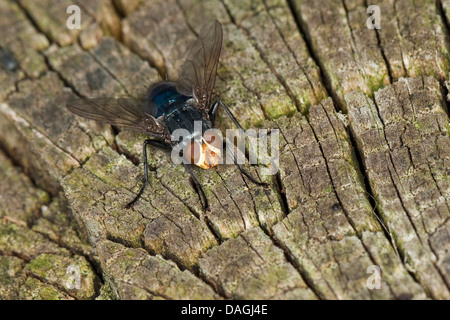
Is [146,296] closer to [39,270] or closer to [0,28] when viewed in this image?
[39,270]

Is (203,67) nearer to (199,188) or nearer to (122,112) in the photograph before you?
(122,112)

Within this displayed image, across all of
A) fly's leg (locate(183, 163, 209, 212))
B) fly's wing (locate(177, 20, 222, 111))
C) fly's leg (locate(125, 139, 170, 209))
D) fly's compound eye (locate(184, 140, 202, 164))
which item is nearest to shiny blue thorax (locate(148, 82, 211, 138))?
fly's wing (locate(177, 20, 222, 111))

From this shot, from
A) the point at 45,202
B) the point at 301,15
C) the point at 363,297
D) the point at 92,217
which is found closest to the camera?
the point at 363,297

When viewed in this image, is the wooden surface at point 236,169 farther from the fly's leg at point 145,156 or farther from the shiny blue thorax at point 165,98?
the shiny blue thorax at point 165,98

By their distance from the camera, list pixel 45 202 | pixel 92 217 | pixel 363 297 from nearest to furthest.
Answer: pixel 363 297
pixel 92 217
pixel 45 202

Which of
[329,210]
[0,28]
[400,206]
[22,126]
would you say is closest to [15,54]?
[0,28]

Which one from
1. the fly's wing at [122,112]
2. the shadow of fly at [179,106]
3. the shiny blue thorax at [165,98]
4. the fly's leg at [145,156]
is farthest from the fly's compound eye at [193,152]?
the shiny blue thorax at [165,98]

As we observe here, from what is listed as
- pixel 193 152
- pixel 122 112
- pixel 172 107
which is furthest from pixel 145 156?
pixel 172 107
